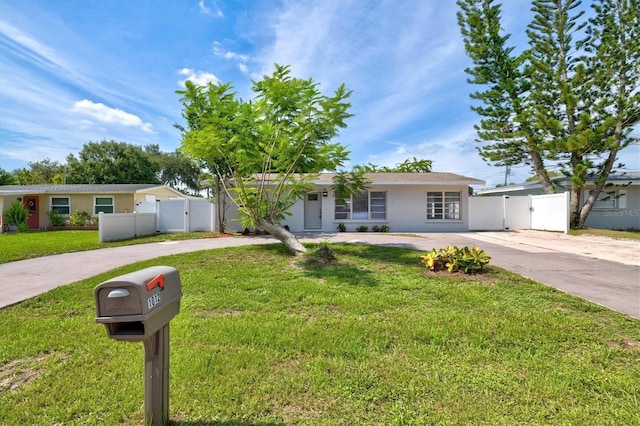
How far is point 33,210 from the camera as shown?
18.3 m

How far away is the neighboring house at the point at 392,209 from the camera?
52.5 ft

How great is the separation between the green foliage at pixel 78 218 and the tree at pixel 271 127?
15.1m

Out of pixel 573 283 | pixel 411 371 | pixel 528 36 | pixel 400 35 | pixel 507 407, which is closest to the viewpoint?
pixel 507 407

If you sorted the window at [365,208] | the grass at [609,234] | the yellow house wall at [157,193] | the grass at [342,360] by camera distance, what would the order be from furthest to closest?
the yellow house wall at [157,193], the window at [365,208], the grass at [609,234], the grass at [342,360]

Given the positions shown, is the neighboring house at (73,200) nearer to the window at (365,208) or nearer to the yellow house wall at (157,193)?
the yellow house wall at (157,193)

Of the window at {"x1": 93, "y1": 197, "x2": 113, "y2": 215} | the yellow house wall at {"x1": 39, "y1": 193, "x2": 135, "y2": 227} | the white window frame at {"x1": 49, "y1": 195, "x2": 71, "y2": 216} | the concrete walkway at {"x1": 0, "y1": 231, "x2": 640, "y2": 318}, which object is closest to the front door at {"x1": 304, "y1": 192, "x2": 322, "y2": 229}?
the concrete walkway at {"x1": 0, "y1": 231, "x2": 640, "y2": 318}

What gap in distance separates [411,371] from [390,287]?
2592mm

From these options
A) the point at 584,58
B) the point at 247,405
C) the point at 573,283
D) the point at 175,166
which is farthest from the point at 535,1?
the point at 175,166

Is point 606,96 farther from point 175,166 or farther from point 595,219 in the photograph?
point 175,166

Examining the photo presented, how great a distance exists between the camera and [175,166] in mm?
39906

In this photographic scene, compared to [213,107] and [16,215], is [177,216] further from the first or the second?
[16,215]

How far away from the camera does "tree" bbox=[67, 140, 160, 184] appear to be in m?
31.0

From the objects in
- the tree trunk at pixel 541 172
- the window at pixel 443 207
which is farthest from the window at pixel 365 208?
the tree trunk at pixel 541 172

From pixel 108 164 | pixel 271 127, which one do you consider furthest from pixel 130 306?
pixel 108 164
